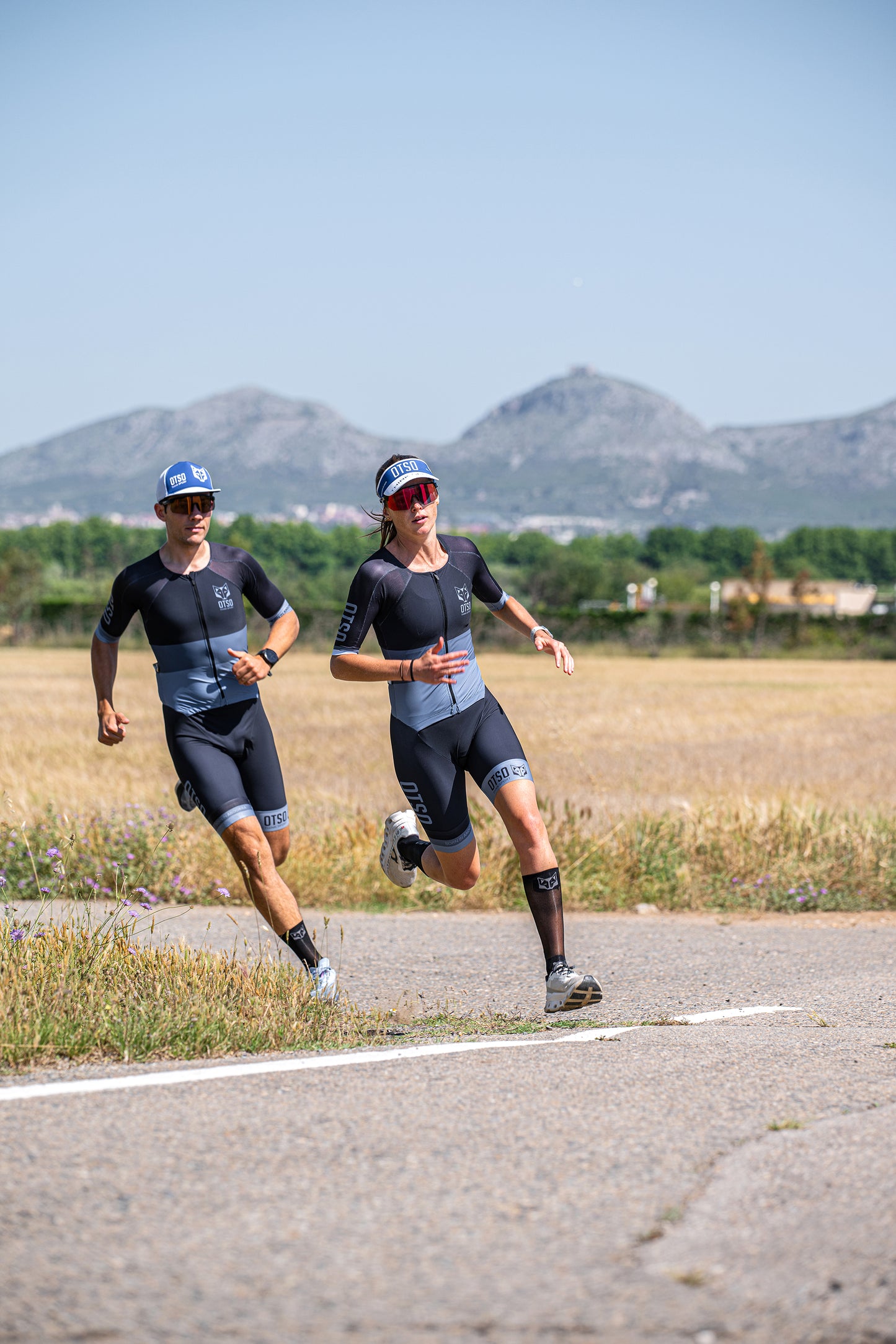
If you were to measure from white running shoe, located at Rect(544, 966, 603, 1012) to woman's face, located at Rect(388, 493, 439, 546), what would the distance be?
2.03 m

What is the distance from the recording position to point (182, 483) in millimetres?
6648

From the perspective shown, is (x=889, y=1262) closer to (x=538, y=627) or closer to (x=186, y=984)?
(x=186, y=984)

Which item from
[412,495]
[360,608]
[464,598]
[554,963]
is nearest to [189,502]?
[360,608]

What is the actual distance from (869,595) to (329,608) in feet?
337

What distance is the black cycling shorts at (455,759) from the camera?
6688 mm

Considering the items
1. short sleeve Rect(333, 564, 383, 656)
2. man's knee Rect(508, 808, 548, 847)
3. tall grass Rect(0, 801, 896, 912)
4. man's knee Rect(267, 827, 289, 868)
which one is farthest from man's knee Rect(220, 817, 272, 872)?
tall grass Rect(0, 801, 896, 912)

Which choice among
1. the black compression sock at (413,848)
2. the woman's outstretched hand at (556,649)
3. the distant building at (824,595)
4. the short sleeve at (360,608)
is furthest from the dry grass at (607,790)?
the distant building at (824,595)

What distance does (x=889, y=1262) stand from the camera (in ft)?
10.6

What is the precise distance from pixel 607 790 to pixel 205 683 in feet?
35.6

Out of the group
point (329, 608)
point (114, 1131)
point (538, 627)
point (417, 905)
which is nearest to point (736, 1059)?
point (114, 1131)

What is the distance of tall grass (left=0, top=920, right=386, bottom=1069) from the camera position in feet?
16.9

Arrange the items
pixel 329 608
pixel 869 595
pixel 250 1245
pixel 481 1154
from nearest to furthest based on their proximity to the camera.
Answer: pixel 250 1245, pixel 481 1154, pixel 329 608, pixel 869 595

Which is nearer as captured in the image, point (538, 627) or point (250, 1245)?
point (250, 1245)

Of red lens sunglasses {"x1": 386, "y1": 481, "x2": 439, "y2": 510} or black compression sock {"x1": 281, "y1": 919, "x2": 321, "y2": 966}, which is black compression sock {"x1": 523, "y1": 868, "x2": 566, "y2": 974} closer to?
black compression sock {"x1": 281, "y1": 919, "x2": 321, "y2": 966}
